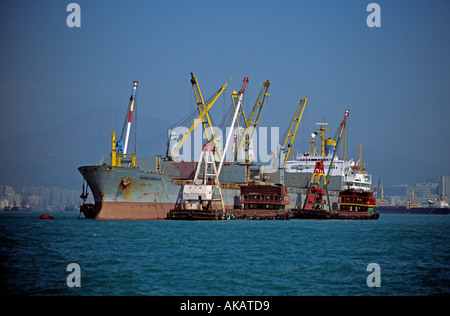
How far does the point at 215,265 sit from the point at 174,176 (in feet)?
219

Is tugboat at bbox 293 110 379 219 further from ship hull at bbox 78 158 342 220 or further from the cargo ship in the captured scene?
ship hull at bbox 78 158 342 220

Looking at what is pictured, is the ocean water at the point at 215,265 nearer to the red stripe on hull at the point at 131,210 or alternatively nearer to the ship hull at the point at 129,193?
the ship hull at the point at 129,193

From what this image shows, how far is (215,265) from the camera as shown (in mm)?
30703

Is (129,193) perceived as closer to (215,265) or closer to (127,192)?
(127,192)

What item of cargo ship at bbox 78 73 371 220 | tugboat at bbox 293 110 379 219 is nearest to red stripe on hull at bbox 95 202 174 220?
cargo ship at bbox 78 73 371 220

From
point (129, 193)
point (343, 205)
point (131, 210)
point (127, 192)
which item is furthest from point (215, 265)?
point (343, 205)

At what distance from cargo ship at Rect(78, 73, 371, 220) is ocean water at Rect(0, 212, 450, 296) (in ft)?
64.6

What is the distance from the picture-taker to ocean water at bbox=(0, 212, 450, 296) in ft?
80.4

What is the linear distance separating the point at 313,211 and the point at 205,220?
22454 millimetres

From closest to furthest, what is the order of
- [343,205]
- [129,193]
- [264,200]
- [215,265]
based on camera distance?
[215,265] < [129,193] < [264,200] < [343,205]

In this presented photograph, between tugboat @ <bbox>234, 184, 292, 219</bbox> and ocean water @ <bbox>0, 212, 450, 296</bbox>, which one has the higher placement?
tugboat @ <bbox>234, 184, 292, 219</bbox>

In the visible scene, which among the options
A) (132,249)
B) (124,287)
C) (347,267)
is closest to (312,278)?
(347,267)

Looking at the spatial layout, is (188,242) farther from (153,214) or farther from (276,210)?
(276,210)

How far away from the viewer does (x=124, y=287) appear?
960 inches
